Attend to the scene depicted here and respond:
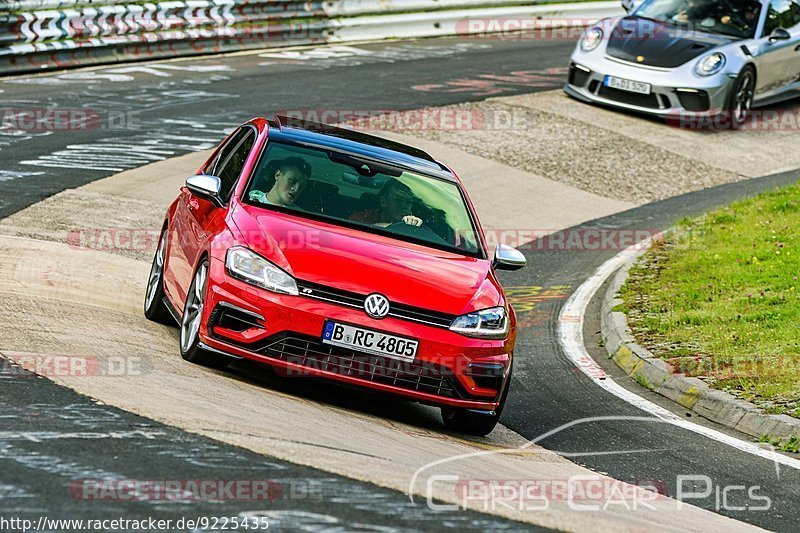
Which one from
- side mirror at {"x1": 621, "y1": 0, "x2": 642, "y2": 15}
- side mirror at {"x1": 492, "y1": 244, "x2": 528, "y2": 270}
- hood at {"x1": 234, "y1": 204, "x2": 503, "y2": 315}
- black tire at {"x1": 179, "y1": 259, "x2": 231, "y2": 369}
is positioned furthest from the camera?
side mirror at {"x1": 621, "y1": 0, "x2": 642, "y2": 15}

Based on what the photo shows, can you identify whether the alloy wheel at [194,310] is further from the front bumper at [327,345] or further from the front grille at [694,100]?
the front grille at [694,100]

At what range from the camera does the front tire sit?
7980 mm

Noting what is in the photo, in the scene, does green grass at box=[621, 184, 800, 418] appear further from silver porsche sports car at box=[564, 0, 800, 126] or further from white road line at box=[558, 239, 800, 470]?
silver porsche sports car at box=[564, 0, 800, 126]

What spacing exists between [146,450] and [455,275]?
2634 mm

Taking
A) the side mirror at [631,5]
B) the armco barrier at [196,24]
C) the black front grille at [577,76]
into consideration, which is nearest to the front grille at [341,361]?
the armco barrier at [196,24]

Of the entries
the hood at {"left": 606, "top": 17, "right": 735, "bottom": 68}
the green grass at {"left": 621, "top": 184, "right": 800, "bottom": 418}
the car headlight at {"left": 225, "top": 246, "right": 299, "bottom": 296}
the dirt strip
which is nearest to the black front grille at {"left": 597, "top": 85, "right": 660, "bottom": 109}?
the hood at {"left": 606, "top": 17, "right": 735, "bottom": 68}

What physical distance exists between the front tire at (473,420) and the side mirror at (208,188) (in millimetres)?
1941

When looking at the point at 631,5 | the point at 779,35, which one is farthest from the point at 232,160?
the point at 631,5

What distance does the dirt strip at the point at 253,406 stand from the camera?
626 centimetres

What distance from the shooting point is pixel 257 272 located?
755cm

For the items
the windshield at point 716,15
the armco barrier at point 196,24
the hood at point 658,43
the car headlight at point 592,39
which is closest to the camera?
the armco barrier at point 196,24

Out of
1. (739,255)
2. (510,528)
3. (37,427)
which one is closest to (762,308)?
(739,255)

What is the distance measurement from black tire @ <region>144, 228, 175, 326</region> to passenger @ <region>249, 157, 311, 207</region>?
3.99 feet

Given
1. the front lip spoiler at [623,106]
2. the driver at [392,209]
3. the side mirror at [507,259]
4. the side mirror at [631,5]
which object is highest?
the driver at [392,209]
